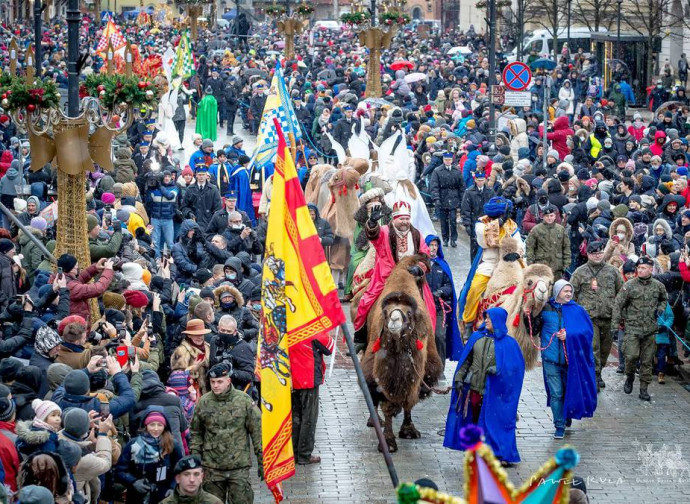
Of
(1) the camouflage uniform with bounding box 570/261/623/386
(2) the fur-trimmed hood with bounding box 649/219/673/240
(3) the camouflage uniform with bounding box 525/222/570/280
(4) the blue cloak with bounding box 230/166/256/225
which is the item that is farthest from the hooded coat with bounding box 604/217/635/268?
(4) the blue cloak with bounding box 230/166/256/225

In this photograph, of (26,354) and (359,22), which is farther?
(359,22)

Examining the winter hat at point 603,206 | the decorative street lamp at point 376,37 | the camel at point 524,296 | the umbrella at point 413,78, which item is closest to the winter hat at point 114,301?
the camel at point 524,296

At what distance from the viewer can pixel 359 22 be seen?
40.5m

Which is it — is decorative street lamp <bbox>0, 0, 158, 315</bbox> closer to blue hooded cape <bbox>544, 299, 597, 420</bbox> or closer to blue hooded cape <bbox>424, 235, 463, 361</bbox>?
blue hooded cape <bbox>424, 235, 463, 361</bbox>

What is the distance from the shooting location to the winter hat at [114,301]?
1299cm

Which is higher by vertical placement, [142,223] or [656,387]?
[142,223]

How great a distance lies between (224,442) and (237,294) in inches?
123

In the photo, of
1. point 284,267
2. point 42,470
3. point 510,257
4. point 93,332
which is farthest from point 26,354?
point 510,257

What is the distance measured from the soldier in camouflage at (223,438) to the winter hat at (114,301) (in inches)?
110

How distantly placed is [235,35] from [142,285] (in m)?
50.6

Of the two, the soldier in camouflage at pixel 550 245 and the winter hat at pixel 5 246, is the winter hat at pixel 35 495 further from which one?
the soldier in camouflage at pixel 550 245

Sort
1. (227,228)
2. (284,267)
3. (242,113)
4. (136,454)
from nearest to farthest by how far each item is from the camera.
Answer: (136,454) < (284,267) < (227,228) < (242,113)

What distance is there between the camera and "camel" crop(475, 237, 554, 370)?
44.3 ft

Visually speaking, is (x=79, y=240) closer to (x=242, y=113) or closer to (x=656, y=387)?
(x=656, y=387)
